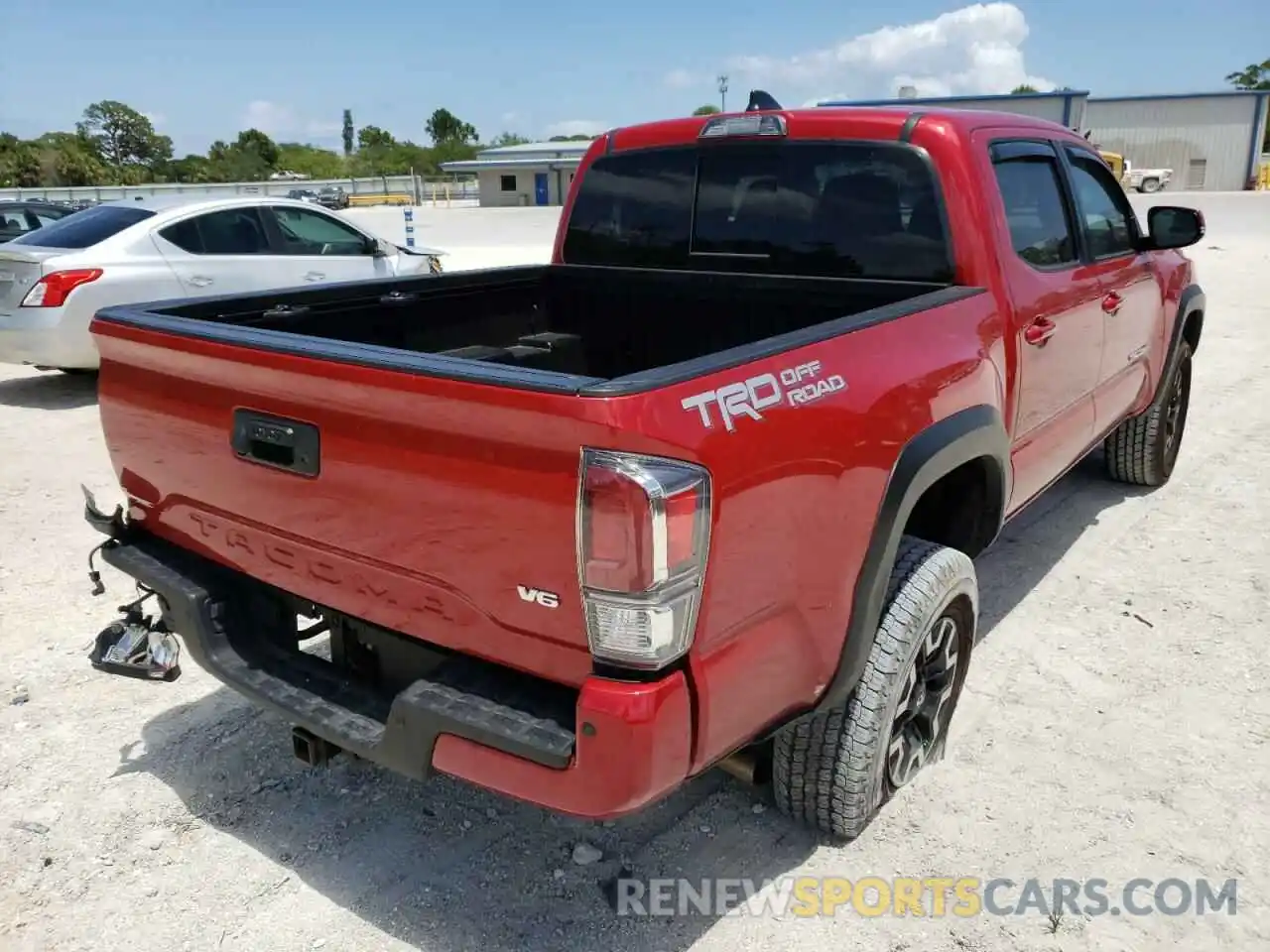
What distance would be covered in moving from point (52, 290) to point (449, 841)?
6698 mm

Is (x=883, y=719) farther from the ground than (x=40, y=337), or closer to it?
closer to it

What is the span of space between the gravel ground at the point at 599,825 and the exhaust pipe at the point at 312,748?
355 mm

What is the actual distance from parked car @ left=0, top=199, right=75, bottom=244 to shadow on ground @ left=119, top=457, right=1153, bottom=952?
11.6m

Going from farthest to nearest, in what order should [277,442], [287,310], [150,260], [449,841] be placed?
1. [150,260]
2. [287,310]
3. [449,841]
4. [277,442]

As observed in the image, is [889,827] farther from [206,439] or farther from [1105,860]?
[206,439]

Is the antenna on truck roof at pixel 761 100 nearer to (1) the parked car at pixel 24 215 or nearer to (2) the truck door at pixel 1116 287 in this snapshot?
(2) the truck door at pixel 1116 287

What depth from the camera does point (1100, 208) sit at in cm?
450

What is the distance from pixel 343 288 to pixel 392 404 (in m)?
1.72

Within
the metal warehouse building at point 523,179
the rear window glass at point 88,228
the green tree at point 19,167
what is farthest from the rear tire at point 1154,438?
the green tree at point 19,167

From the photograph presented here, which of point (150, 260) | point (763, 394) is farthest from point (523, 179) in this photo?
point (763, 394)

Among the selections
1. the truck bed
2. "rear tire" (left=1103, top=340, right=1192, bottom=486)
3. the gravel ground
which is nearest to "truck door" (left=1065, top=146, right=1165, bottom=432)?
"rear tire" (left=1103, top=340, right=1192, bottom=486)

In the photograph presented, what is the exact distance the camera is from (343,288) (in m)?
3.72

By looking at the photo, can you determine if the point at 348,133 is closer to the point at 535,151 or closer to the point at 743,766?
the point at 535,151

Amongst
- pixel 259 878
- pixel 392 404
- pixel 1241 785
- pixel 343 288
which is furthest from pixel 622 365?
pixel 1241 785
